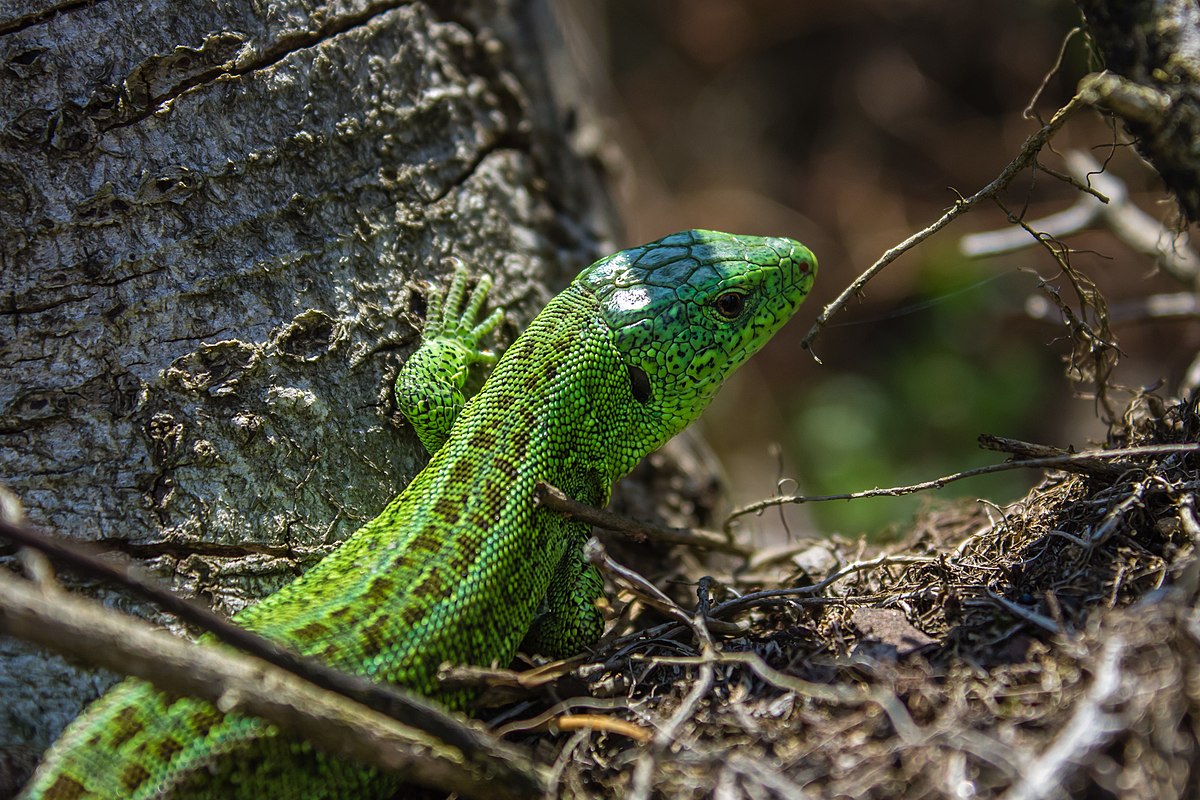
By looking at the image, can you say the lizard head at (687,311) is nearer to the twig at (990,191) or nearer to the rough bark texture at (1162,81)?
the twig at (990,191)

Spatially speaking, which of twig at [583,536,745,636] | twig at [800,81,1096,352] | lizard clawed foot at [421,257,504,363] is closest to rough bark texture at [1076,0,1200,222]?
twig at [800,81,1096,352]

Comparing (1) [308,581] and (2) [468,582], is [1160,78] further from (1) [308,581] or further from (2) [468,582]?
(1) [308,581]

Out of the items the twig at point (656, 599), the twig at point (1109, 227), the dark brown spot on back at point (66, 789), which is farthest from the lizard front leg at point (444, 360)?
the twig at point (1109, 227)

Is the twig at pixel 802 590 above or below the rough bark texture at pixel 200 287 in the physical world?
below

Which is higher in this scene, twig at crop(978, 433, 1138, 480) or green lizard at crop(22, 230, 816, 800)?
green lizard at crop(22, 230, 816, 800)

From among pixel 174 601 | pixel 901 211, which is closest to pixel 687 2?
pixel 901 211

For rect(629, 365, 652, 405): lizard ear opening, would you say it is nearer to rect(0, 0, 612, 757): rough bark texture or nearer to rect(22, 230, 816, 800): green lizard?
rect(22, 230, 816, 800): green lizard

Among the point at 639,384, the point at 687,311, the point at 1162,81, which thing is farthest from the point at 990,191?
the point at 639,384

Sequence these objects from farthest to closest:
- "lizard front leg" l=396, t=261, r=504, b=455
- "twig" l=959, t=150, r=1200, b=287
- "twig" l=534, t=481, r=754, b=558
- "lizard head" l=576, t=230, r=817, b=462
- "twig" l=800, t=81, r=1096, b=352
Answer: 1. "twig" l=959, t=150, r=1200, b=287
2. "lizard head" l=576, t=230, r=817, b=462
3. "lizard front leg" l=396, t=261, r=504, b=455
4. "twig" l=534, t=481, r=754, b=558
5. "twig" l=800, t=81, r=1096, b=352
